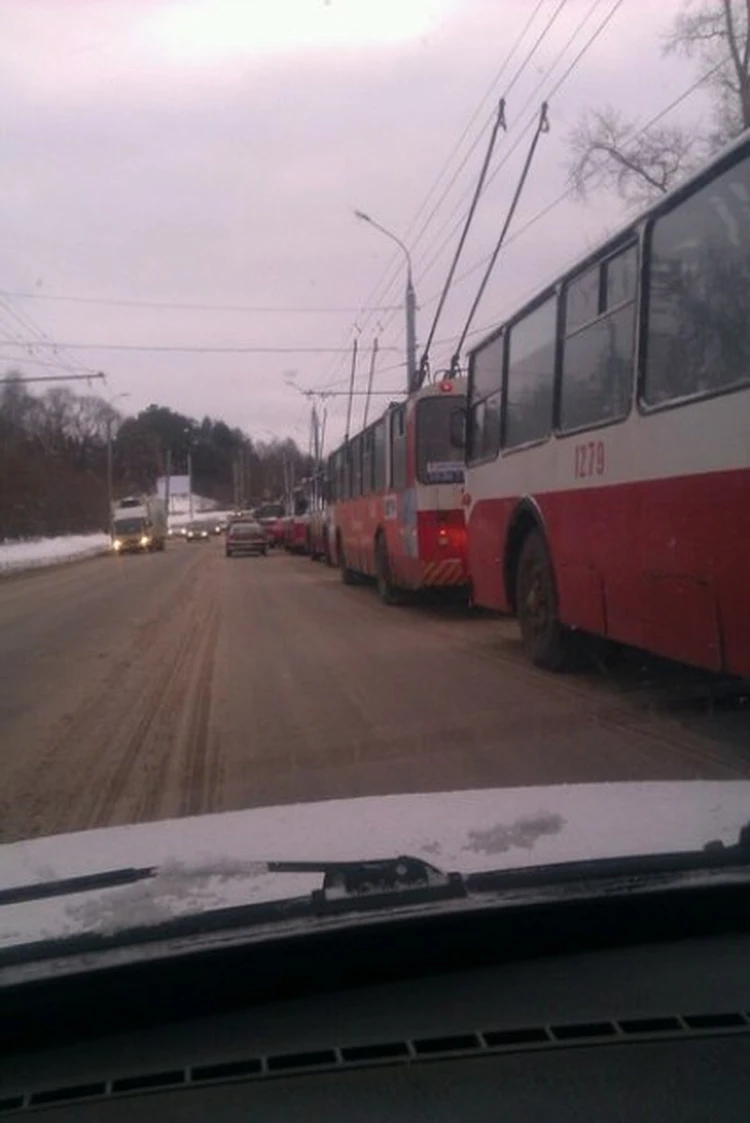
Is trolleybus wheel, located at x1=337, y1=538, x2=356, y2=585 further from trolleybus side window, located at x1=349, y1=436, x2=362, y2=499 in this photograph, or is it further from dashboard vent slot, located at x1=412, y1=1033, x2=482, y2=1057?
dashboard vent slot, located at x1=412, y1=1033, x2=482, y2=1057

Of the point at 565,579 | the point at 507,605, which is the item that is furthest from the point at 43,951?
the point at 507,605

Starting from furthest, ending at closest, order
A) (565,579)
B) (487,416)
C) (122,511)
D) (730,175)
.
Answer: (122,511) < (487,416) < (565,579) < (730,175)

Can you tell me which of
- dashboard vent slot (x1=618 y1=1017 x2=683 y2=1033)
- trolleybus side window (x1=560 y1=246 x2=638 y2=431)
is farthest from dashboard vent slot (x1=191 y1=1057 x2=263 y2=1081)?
trolleybus side window (x1=560 y1=246 x2=638 y2=431)

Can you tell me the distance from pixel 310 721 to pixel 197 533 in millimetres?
91562

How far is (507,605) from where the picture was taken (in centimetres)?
1316

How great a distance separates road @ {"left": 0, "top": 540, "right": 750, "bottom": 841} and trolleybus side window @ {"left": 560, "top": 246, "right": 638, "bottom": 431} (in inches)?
82.1

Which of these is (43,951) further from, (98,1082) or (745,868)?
(745,868)

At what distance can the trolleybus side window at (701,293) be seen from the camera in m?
7.36

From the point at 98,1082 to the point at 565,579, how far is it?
8.45 m

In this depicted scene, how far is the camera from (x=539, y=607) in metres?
12.1

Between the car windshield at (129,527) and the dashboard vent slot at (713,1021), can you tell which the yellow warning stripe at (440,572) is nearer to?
the dashboard vent slot at (713,1021)

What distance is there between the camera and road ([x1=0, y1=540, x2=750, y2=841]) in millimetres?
7465

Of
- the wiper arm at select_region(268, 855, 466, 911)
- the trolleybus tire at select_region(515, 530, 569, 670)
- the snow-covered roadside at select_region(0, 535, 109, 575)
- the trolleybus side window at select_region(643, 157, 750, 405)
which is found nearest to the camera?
the wiper arm at select_region(268, 855, 466, 911)

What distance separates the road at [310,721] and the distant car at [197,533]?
81.1 meters
